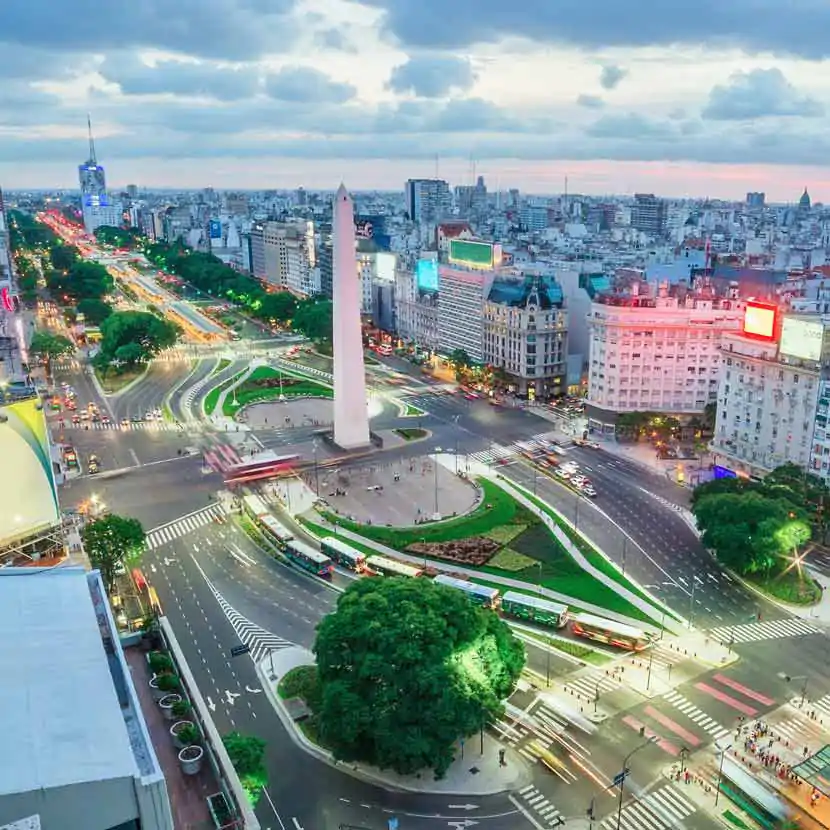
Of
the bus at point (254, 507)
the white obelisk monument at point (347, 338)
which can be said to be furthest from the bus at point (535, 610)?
the white obelisk monument at point (347, 338)

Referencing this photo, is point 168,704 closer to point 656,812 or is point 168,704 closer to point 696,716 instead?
point 656,812

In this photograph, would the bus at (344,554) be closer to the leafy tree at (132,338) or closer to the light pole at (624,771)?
the light pole at (624,771)

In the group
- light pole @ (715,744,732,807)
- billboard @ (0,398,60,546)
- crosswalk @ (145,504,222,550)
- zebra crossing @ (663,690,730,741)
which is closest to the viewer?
light pole @ (715,744,732,807)

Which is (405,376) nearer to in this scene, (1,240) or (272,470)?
(272,470)

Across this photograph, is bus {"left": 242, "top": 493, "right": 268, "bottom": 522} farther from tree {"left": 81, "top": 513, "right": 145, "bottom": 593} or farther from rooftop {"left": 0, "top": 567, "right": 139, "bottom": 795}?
rooftop {"left": 0, "top": 567, "right": 139, "bottom": 795}

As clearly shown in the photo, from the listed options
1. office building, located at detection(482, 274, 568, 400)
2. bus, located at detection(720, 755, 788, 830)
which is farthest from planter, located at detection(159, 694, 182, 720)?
office building, located at detection(482, 274, 568, 400)

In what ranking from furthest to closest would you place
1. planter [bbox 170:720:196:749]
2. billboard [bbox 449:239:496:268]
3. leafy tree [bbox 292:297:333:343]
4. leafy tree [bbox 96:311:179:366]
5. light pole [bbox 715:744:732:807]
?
1. leafy tree [bbox 292:297:333:343]
2. billboard [bbox 449:239:496:268]
3. leafy tree [bbox 96:311:179:366]
4. light pole [bbox 715:744:732:807]
5. planter [bbox 170:720:196:749]

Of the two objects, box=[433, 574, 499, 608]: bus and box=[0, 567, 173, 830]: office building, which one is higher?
box=[0, 567, 173, 830]: office building
